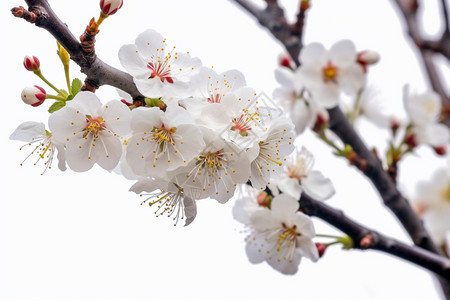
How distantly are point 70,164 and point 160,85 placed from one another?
0.19 m

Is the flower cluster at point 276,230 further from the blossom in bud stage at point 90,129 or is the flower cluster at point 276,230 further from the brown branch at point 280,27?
the brown branch at point 280,27

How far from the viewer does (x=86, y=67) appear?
2.49ft

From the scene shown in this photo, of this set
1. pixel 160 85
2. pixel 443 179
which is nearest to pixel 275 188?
pixel 160 85

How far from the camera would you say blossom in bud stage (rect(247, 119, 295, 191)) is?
0.82 meters

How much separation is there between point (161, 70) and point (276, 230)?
0.46m

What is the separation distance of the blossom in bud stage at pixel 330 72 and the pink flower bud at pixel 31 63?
80 centimetres

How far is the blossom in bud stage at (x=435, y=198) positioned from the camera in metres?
2.26

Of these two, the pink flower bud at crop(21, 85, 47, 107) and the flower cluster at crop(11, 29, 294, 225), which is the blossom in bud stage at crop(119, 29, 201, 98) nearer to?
the flower cluster at crop(11, 29, 294, 225)

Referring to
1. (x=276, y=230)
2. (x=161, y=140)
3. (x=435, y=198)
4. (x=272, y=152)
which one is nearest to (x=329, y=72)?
(x=276, y=230)

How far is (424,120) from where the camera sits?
1561mm

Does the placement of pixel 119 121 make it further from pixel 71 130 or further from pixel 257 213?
pixel 257 213

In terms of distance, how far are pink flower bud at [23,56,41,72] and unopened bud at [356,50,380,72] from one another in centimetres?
96

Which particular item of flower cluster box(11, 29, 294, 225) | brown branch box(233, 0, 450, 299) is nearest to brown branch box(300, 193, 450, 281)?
brown branch box(233, 0, 450, 299)

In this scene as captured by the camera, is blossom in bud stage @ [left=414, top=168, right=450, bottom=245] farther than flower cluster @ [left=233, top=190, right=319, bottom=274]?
Yes
